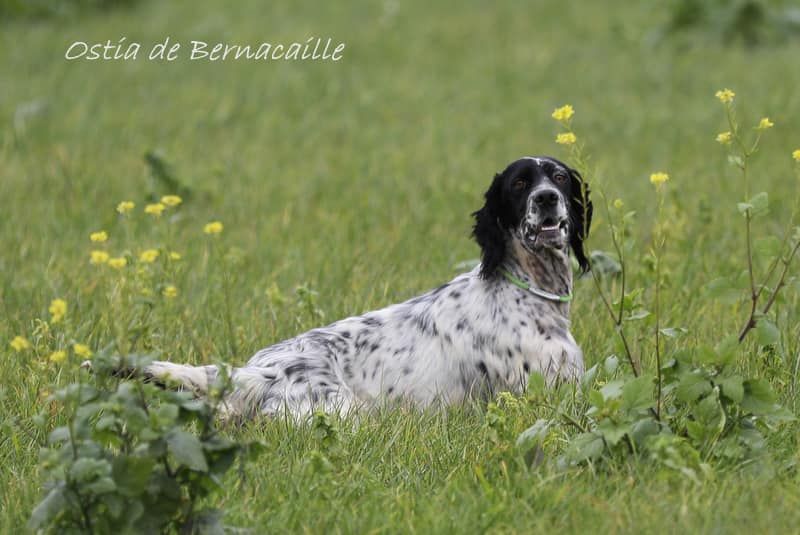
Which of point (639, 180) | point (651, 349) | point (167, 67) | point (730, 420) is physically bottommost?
point (167, 67)

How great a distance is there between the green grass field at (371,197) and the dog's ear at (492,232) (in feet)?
2.28

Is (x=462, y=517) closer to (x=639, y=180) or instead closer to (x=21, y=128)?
(x=639, y=180)

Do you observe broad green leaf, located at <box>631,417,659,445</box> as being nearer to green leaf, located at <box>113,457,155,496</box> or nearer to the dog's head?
the dog's head

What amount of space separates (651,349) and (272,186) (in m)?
4.22

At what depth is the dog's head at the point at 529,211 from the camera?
5.45 metres

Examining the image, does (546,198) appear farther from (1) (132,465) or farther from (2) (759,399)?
(1) (132,465)

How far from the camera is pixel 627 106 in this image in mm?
11797

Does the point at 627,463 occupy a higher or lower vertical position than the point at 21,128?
higher

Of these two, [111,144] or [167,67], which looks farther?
[167,67]

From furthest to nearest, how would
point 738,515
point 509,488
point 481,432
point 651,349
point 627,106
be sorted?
point 627,106 → point 651,349 → point 481,432 → point 509,488 → point 738,515

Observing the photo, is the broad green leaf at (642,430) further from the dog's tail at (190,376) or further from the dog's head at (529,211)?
the dog's tail at (190,376)

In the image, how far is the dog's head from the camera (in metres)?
5.45

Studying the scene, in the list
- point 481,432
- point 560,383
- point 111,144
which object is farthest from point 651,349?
point 111,144

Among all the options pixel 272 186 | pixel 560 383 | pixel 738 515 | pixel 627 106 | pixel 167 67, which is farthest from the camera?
pixel 167 67
